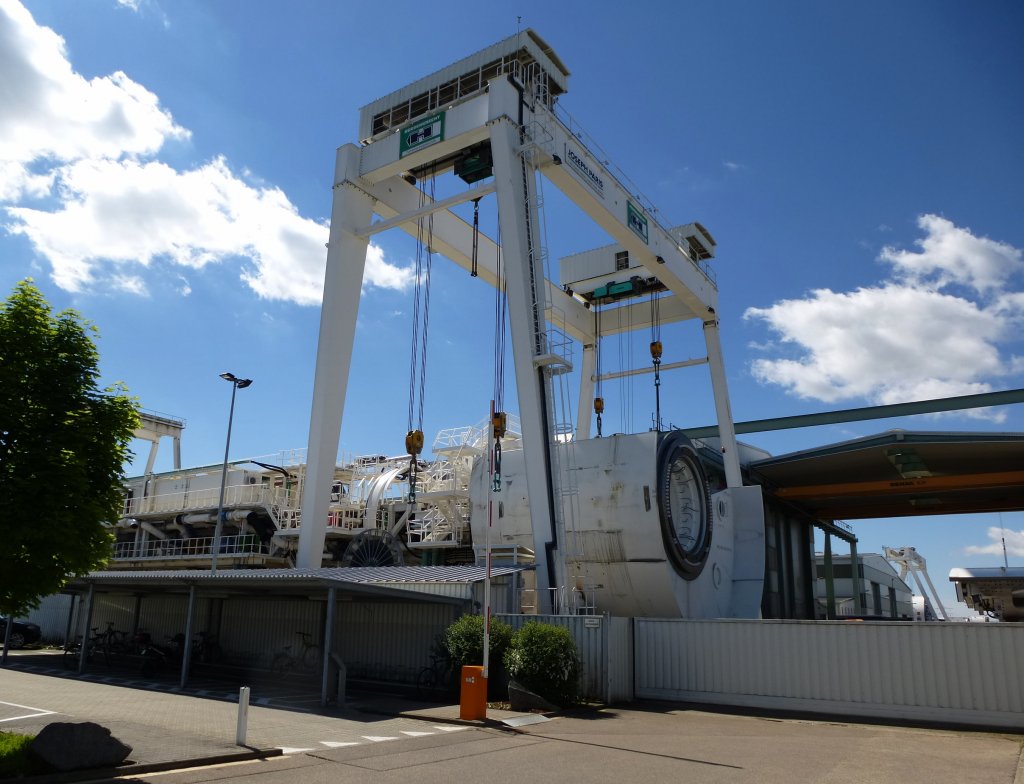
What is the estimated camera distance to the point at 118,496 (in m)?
11.1

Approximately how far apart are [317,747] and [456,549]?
1998cm

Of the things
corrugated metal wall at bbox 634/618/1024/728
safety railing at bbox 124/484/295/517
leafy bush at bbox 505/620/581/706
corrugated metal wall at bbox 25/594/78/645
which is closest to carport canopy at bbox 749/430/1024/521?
corrugated metal wall at bbox 634/618/1024/728

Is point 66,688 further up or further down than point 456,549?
further down

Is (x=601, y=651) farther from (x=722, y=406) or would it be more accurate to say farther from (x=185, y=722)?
(x=722, y=406)

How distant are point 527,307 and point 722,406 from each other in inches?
575

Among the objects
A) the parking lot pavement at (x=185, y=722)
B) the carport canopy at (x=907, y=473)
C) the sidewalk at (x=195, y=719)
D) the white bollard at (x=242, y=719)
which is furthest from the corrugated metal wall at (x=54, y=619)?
the carport canopy at (x=907, y=473)

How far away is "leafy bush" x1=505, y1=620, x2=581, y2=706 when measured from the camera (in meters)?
16.3

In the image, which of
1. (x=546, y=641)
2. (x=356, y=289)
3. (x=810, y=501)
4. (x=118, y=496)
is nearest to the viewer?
(x=118, y=496)

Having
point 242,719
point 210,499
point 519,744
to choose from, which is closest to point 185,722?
point 242,719

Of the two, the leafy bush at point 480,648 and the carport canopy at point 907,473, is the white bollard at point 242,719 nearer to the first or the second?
the leafy bush at point 480,648

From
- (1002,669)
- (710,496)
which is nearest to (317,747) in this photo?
(1002,669)

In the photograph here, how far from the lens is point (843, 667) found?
16594mm

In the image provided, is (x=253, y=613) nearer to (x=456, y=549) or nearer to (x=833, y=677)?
(x=456, y=549)

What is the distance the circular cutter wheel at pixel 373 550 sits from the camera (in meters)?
31.0
